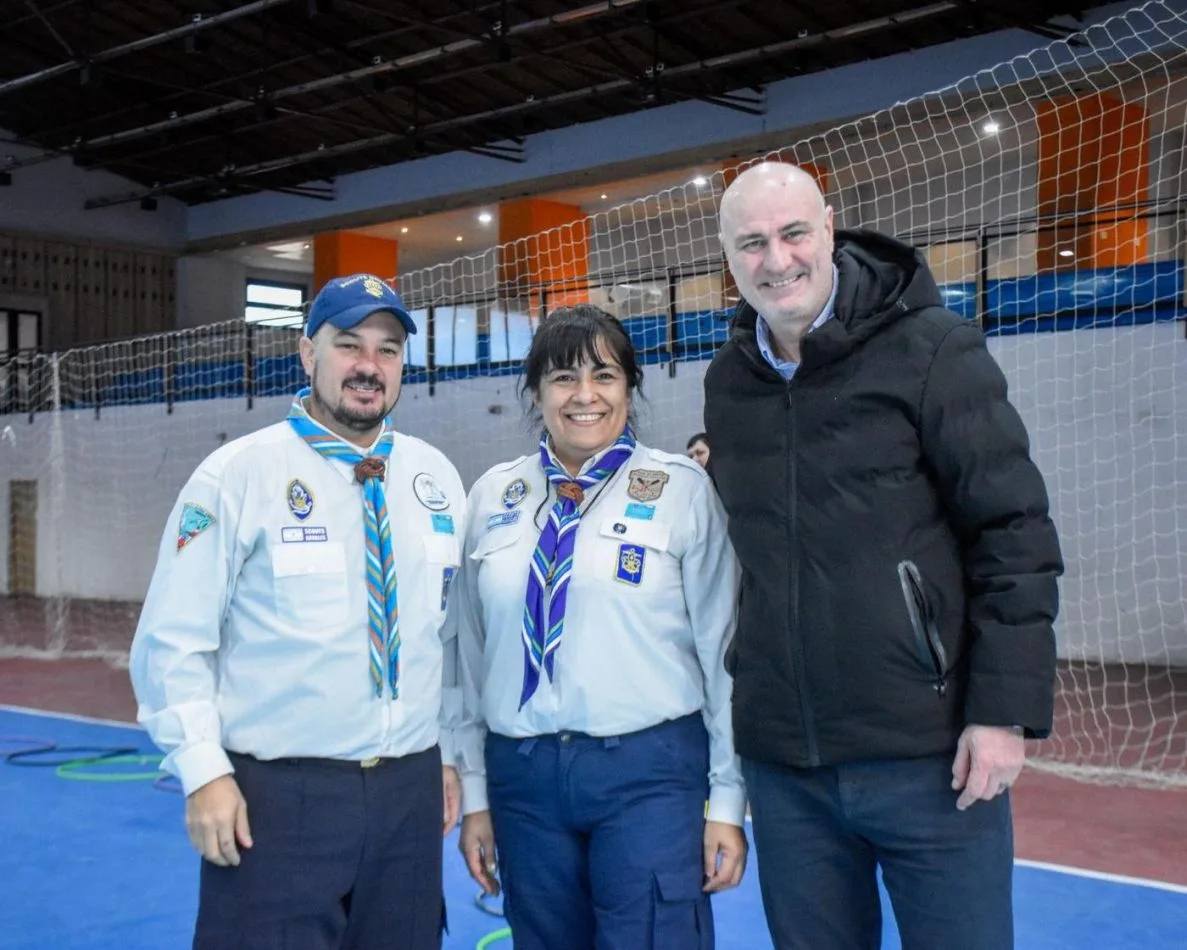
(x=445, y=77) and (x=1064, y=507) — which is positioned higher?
(x=445, y=77)

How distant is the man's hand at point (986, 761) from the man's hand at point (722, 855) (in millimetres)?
472

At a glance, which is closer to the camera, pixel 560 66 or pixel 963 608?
pixel 963 608

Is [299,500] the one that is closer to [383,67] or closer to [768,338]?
[768,338]

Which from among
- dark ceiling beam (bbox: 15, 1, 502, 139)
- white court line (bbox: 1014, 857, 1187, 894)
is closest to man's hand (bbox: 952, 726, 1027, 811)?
white court line (bbox: 1014, 857, 1187, 894)

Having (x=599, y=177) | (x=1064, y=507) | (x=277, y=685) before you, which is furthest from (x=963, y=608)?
(x=599, y=177)

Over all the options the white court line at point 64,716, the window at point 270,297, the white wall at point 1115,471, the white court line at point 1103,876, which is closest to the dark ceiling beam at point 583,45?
the window at point 270,297

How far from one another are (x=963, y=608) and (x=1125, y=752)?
529 cm

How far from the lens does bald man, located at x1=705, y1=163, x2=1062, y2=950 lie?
1.76 metres

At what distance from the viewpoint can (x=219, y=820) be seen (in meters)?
1.99

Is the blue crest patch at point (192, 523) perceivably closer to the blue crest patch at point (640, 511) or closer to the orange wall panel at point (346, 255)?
the blue crest patch at point (640, 511)

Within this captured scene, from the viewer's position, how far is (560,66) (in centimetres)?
1448

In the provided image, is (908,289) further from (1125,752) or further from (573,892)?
(1125,752)

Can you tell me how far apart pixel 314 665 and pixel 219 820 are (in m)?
0.30

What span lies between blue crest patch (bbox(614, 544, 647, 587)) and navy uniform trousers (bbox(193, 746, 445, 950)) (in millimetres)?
519
